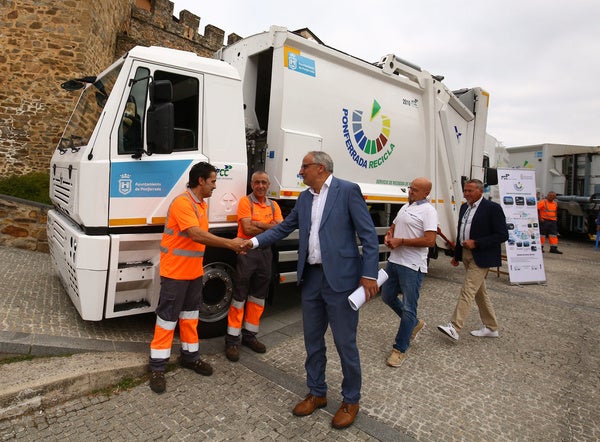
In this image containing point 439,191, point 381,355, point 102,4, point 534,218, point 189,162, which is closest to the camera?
point 189,162

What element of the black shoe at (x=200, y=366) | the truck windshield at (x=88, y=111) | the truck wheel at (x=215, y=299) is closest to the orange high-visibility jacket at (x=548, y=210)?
the truck wheel at (x=215, y=299)

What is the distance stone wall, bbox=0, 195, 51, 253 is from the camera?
6895mm

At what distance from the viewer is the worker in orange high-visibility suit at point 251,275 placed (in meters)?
3.60

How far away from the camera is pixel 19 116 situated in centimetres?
1011

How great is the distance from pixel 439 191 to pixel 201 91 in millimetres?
4538

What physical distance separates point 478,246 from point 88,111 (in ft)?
13.7

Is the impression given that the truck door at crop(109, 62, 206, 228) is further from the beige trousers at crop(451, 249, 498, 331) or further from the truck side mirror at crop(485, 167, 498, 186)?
the truck side mirror at crop(485, 167, 498, 186)

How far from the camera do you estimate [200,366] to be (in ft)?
10.6

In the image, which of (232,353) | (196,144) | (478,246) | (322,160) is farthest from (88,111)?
(478,246)

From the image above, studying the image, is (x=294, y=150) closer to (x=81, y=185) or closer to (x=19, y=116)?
(x=81, y=185)

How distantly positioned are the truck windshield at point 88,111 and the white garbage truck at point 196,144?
20 millimetres

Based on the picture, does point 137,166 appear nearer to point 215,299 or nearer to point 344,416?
point 215,299

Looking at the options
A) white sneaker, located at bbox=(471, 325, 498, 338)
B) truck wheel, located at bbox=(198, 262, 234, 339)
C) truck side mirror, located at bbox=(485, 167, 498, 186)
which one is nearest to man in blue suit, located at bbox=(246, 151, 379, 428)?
truck wheel, located at bbox=(198, 262, 234, 339)

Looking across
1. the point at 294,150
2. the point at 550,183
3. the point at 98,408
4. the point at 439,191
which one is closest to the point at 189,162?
the point at 294,150
